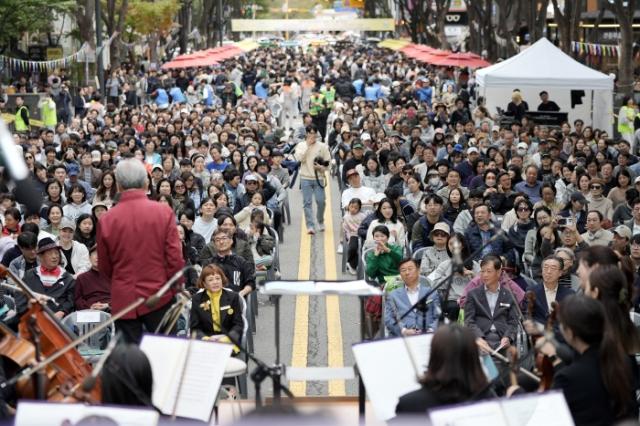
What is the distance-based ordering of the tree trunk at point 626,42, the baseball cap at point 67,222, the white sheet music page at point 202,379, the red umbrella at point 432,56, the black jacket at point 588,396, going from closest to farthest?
the black jacket at point 588,396
the white sheet music page at point 202,379
the baseball cap at point 67,222
the tree trunk at point 626,42
the red umbrella at point 432,56

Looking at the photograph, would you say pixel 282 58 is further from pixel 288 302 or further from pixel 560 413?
pixel 560 413

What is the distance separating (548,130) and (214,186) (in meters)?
10.9

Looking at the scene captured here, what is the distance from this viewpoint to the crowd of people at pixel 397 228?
22.5 feet

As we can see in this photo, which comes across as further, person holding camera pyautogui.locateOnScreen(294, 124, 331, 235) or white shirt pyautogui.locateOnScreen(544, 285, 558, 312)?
person holding camera pyautogui.locateOnScreen(294, 124, 331, 235)

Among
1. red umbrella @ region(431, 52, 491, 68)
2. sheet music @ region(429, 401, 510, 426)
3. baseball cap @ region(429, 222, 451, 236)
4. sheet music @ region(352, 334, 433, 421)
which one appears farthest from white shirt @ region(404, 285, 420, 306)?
red umbrella @ region(431, 52, 491, 68)

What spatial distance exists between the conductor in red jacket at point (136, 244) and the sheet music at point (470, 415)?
3.16 meters

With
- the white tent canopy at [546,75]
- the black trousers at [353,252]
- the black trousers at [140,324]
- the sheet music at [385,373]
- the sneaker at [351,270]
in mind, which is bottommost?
the sneaker at [351,270]

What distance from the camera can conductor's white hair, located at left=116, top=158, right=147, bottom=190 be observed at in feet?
26.8

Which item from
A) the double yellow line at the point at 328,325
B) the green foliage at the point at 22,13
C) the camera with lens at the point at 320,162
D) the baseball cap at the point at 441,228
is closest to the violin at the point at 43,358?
the double yellow line at the point at 328,325

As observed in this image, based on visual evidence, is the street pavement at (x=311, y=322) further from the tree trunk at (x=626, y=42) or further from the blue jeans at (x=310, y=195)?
the tree trunk at (x=626, y=42)

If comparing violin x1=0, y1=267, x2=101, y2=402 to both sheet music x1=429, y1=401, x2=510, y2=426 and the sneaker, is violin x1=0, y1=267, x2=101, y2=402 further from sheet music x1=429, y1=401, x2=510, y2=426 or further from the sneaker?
the sneaker

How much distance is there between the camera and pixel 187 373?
6828 millimetres

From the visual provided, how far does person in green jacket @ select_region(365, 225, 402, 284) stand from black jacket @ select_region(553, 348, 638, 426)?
6239mm

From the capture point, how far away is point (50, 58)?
4853 cm
